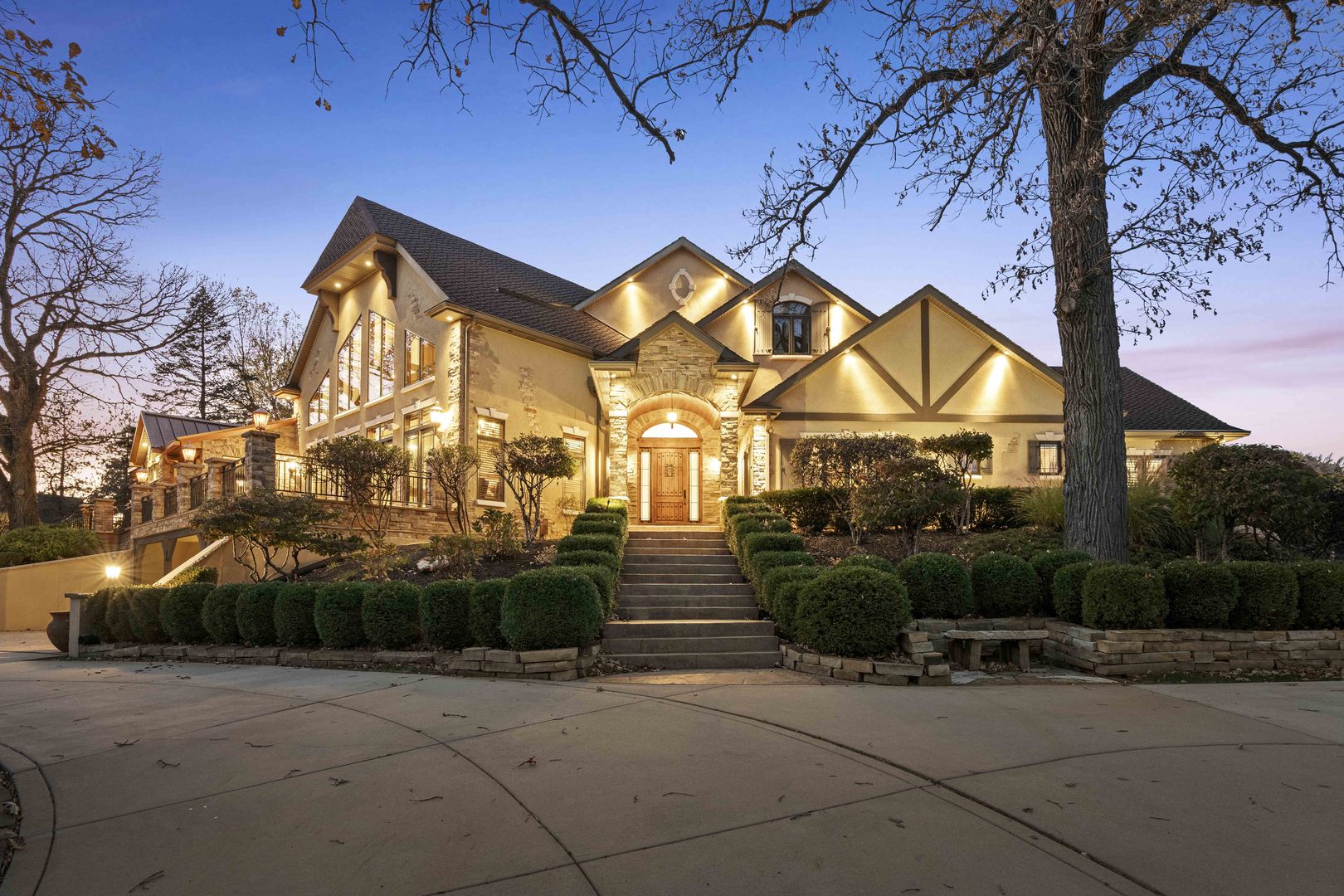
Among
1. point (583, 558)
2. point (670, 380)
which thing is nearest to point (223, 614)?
point (583, 558)

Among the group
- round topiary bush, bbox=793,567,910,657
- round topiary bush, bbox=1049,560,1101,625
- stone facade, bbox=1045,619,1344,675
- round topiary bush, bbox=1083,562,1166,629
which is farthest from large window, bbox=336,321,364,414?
stone facade, bbox=1045,619,1344,675

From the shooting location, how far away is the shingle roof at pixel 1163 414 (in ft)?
67.5

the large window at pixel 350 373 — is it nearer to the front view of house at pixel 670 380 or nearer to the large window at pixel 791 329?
the front view of house at pixel 670 380

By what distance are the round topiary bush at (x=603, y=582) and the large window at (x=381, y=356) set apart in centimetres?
1263

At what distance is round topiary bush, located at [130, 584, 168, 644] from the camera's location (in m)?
11.1

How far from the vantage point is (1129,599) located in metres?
8.04

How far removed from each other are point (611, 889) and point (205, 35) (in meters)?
6.32

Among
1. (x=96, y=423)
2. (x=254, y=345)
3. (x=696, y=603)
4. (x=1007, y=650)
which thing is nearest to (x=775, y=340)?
(x=696, y=603)

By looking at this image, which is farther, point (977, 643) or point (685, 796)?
point (977, 643)

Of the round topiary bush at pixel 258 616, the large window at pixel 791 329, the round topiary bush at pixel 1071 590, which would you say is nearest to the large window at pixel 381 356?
the large window at pixel 791 329

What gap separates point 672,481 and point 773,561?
9.09 m

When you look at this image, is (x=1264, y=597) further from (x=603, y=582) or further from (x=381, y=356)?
(x=381, y=356)

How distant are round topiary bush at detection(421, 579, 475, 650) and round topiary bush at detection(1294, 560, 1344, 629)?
882 cm

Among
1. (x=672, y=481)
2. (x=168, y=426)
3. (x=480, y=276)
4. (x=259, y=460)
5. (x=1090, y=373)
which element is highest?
(x=480, y=276)
